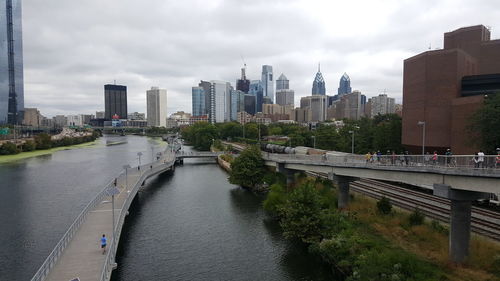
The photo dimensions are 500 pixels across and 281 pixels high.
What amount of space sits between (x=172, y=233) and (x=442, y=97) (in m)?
42.2

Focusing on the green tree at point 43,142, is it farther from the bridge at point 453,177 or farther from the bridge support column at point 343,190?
the bridge at point 453,177

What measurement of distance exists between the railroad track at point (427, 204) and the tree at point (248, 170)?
15.6 m

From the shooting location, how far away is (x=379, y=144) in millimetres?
59031

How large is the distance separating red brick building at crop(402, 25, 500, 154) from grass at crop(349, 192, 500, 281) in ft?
64.3

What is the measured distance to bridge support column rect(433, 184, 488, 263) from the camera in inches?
866

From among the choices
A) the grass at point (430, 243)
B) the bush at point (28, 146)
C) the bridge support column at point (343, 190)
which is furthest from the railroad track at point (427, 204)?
the bush at point (28, 146)

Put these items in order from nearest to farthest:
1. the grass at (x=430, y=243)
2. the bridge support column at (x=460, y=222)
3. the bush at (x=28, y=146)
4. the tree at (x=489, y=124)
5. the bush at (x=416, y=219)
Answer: the grass at (x=430, y=243), the bridge support column at (x=460, y=222), the bush at (x=416, y=219), the tree at (x=489, y=124), the bush at (x=28, y=146)

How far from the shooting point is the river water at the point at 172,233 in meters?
24.8

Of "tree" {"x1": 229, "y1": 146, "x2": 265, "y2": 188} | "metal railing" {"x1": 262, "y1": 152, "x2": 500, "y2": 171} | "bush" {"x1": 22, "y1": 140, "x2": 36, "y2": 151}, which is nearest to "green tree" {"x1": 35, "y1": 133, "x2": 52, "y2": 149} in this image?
"bush" {"x1": 22, "y1": 140, "x2": 36, "y2": 151}

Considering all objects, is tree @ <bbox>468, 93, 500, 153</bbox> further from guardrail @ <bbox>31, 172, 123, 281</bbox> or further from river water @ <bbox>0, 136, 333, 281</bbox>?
guardrail @ <bbox>31, 172, 123, 281</bbox>

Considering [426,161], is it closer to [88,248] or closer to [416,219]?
[416,219]

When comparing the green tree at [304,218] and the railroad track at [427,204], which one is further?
the green tree at [304,218]

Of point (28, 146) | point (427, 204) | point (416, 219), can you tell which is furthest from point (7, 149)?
point (427, 204)

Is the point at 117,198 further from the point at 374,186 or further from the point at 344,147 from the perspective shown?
the point at 344,147
